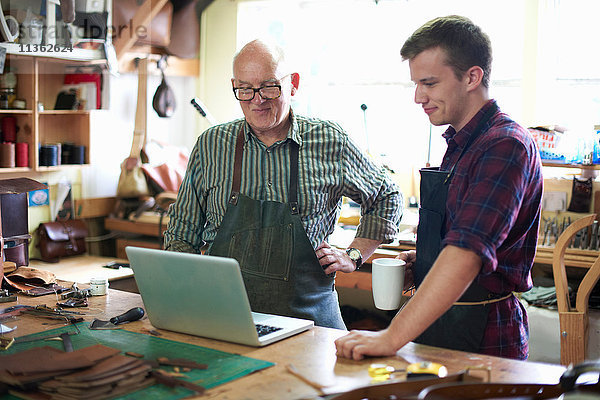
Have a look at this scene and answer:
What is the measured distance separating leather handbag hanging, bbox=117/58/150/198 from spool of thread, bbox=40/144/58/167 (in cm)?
63

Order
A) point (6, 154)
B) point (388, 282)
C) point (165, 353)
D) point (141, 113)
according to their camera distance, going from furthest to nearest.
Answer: point (141, 113) < point (6, 154) < point (388, 282) < point (165, 353)

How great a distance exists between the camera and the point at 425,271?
2115mm

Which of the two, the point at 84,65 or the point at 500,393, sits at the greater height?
the point at 84,65

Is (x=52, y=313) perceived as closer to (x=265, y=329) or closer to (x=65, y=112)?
(x=265, y=329)

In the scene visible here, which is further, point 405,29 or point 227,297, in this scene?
point 405,29

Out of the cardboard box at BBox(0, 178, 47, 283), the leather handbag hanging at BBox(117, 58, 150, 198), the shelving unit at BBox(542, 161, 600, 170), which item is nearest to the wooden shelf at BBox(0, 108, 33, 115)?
the leather handbag hanging at BBox(117, 58, 150, 198)

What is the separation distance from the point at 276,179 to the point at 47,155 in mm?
2619

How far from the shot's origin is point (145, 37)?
5145 mm

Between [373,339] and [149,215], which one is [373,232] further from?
[149,215]

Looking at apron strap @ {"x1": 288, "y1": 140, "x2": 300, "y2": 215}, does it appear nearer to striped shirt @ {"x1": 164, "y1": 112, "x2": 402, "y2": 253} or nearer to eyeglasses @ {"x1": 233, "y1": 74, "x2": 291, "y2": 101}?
striped shirt @ {"x1": 164, "y1": 112, "x2": 402, "y2": 253}

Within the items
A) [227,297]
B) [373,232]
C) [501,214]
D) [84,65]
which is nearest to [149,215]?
[84,65]

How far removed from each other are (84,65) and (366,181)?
2.84m

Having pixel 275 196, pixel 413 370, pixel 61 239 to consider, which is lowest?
pixel 61 239

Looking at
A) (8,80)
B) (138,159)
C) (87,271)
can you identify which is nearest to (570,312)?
(87,271)
